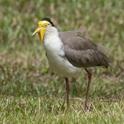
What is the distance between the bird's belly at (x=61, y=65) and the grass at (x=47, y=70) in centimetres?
44

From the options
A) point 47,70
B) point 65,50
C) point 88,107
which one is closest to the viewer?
point 65,50

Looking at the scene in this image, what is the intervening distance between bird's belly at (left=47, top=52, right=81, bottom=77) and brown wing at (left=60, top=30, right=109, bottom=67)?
0.08m

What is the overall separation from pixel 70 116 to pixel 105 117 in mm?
398

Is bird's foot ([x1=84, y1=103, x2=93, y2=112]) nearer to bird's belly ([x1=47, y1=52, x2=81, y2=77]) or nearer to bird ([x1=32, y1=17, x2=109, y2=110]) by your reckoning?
bird ([x1=32, y1=17, x2=109, y2=110])

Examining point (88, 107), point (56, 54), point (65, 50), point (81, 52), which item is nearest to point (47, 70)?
point (81, 52)

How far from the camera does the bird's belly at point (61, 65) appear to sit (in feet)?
26.6

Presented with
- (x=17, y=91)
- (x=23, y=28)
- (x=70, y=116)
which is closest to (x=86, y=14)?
(x=23, y=28)

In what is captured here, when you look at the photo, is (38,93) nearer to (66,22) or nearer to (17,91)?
(17,91)

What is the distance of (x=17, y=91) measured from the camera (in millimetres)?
9945

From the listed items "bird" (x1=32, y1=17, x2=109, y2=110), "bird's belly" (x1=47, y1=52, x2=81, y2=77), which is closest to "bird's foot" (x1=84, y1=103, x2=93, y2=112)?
"bird" (x1=32, y1=17, x2=109, y2=110)

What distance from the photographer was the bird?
26.6 feet

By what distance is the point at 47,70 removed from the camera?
11953mm

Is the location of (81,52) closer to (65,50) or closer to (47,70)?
(65,50)

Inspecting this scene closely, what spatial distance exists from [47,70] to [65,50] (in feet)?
12.3
